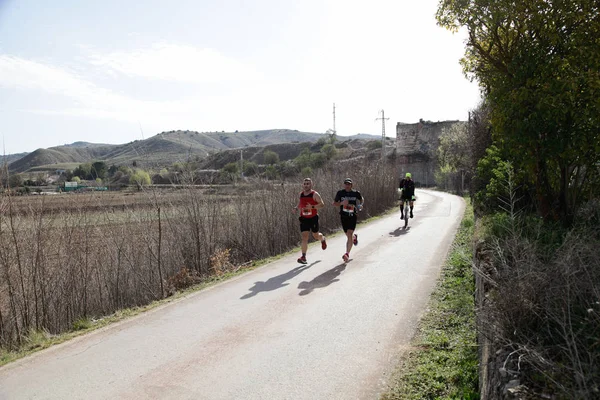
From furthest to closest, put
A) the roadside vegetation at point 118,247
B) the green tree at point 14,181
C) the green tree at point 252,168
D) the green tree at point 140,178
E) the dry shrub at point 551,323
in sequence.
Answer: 1. the green tree at point 252,168
2. the green tree at point 140,178
3. the green tree at point 14,181
4. the roadside vegetation at point 118,247
5. the dry shrub at point 551,323

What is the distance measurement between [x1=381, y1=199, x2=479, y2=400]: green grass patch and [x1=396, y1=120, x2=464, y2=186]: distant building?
66239mm

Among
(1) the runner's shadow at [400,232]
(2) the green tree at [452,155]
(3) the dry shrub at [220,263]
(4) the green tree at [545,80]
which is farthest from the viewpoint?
(2) the green tree at [452,155]

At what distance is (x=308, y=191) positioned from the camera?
10508mm

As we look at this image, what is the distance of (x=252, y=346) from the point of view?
18.2 feet

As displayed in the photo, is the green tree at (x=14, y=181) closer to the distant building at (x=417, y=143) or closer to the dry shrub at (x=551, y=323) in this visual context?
the dry shrub at (x=551, y=323)

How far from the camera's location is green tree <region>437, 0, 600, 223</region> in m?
6.54

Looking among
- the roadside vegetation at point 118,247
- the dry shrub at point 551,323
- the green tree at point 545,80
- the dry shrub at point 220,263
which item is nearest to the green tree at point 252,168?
the roadside vegetation at point 118,247

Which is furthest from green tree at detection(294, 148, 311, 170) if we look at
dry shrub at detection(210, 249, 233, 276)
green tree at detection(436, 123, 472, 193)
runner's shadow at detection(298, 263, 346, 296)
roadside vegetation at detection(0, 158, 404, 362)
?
runner's shadow at detection(298, 263, 346, 296)

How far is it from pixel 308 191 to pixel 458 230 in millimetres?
7511

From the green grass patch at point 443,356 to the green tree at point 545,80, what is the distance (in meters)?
2.52

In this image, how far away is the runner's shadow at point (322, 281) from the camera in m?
8.18

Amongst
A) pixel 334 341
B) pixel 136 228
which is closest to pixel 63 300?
pixel 136 228

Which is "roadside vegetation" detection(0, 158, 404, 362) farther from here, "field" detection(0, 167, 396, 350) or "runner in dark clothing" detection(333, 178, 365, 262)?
Result: "runner in dark clothing" detection(333, 178, 365, 262)

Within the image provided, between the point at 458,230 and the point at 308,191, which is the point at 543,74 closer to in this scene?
the point at 308,191
